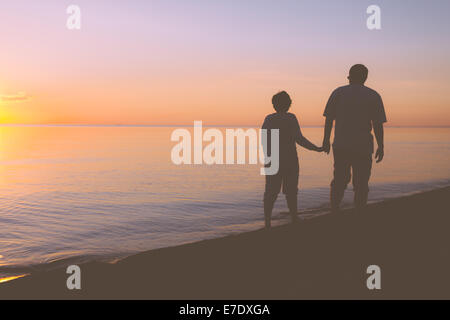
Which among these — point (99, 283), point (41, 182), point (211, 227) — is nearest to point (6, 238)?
point (211, 227)

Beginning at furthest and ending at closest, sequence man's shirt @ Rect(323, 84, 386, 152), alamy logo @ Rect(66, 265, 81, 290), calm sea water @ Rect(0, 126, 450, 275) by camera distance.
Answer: calm sea water @ Rect(0, 126, 450, 275)
man's shirt @ Rect(323, 84, 386, 152)
alamy logo @ Rect(66, 265, 81, 290)

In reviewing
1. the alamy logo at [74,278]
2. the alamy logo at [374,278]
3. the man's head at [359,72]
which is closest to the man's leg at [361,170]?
the man's head at [359,72]

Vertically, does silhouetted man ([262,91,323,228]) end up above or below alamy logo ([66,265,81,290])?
above

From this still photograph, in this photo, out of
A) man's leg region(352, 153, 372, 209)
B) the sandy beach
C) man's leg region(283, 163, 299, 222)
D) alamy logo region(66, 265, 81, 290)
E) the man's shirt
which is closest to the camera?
the sandy beach

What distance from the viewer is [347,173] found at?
6.82 metres

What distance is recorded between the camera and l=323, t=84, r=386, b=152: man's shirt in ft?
21.3

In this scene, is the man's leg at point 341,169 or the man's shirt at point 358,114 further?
the man's leg at point 341,169

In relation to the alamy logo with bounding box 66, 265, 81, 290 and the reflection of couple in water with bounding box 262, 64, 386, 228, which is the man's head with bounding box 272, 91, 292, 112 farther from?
the alamy logo with bounding box 66, 265, 81, 290

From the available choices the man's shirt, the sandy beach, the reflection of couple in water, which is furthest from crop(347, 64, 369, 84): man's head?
the sandy beach

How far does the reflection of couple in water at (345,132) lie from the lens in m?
6.52

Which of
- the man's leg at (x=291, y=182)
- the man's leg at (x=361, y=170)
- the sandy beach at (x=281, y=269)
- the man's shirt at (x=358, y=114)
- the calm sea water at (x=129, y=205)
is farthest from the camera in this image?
the calm sea water at (x=129, y=205)

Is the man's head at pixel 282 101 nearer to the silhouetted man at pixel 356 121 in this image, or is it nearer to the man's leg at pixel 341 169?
the silhouetted man at pixel 356 121

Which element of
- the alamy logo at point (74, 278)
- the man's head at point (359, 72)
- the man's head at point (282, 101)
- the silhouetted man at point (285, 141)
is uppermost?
the man's head at point (359, 72)
